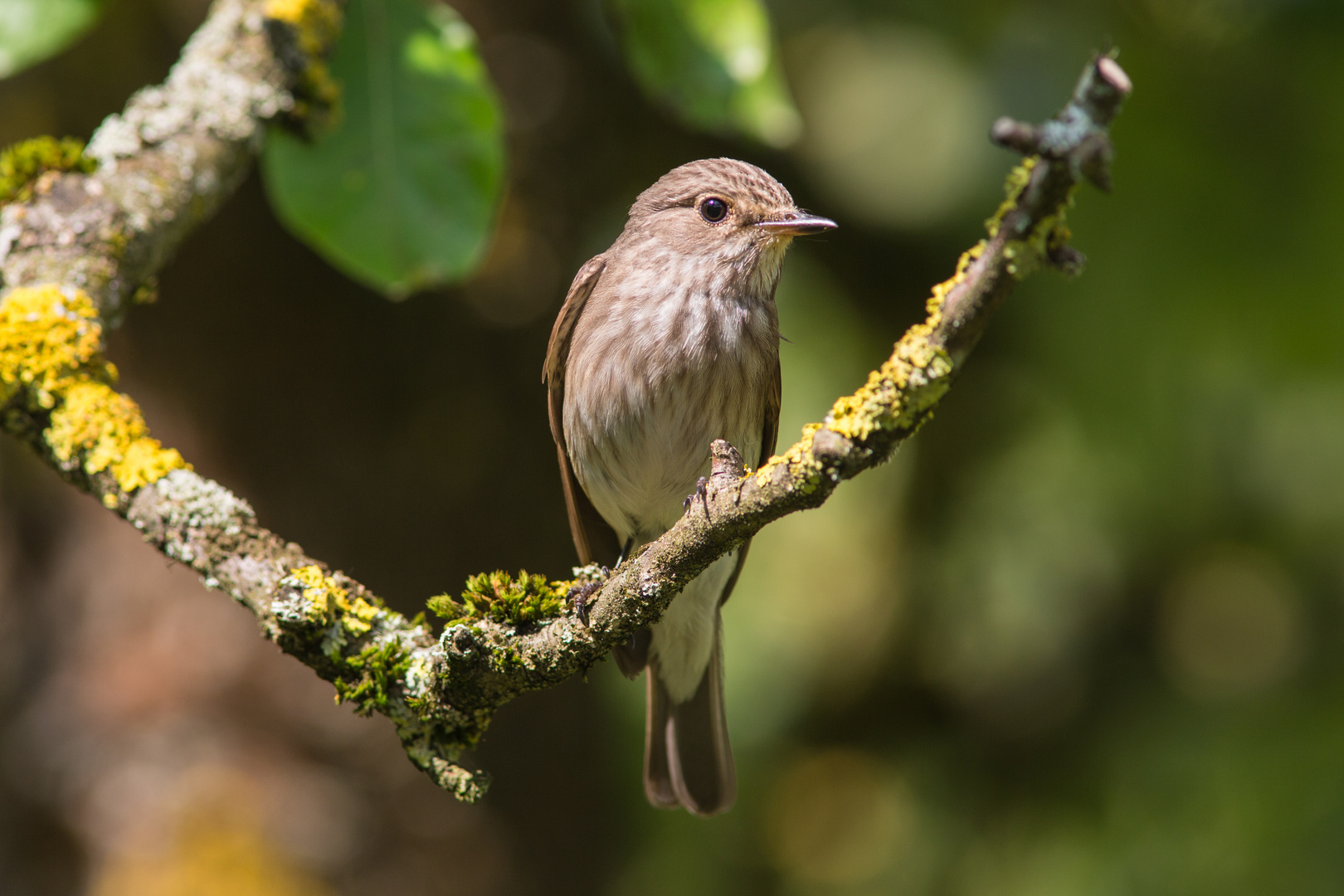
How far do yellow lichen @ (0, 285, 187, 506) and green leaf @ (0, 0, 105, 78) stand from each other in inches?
33.9

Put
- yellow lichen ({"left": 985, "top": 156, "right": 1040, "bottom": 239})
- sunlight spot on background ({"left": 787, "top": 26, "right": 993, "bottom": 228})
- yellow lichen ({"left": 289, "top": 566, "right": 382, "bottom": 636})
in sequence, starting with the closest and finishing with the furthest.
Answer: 1. yellow lichen ({"left": 985, "top": 156, "right": 1040, "bottom": 239})
2. yellow lichen ({"left": 289, "top": 566, "right": 382, "bottom": 636})
3. sunlight spot on background ({"left": 787, "top": 26, "right": 993, "bottom": 228})

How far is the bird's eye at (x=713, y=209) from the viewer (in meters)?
2.76

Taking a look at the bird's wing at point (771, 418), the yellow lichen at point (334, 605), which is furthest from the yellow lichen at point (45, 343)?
the bird's wing at point (771, 418)

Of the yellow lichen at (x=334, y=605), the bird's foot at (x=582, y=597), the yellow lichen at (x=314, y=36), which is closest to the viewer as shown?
the bird's foot at (x=582, y=597)

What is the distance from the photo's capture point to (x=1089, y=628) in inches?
218

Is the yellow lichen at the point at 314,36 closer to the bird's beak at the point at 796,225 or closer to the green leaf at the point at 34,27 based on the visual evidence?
the green leaf at the point at 34,27

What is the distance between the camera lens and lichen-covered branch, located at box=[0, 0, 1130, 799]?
1451mm

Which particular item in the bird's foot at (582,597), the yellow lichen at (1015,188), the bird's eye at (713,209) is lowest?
the bird's foot at (582,597)

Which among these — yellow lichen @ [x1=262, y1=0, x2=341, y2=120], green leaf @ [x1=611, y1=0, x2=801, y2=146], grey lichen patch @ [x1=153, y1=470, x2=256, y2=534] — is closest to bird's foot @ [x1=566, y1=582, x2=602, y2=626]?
grey lichen patch @ [x1=153, y1=470, x2=256, y2=534]

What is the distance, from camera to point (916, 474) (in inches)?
226

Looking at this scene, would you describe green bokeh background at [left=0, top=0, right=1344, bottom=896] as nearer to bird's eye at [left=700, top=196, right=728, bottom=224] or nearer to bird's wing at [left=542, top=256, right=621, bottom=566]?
bird's wing at [left=542, top=256, right=621, bottom=566]

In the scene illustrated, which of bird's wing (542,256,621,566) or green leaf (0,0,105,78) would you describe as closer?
bird's wing (542,256,621,566)

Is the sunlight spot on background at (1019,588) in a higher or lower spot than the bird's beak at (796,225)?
lower

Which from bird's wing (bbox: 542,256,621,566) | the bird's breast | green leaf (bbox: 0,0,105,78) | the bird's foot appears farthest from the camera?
green leaf (bbox: 0,0,105,78)
